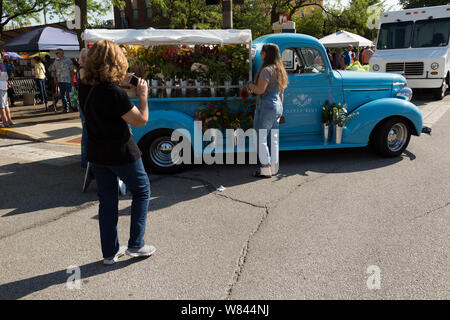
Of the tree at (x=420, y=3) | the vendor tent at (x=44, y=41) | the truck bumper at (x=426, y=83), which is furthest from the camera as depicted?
the tree at (x=420, y=3)

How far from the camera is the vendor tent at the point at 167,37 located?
18.2 ft

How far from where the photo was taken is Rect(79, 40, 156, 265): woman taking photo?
9.44 ft

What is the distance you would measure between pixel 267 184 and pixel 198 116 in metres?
1.53

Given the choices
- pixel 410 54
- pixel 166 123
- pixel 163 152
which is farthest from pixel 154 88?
pixel 410 54

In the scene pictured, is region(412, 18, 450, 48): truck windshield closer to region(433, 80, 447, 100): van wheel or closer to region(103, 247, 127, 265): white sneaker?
region(433, 80, 447, 100): van wheel

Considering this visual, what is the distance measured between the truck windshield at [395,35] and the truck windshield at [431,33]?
22cm

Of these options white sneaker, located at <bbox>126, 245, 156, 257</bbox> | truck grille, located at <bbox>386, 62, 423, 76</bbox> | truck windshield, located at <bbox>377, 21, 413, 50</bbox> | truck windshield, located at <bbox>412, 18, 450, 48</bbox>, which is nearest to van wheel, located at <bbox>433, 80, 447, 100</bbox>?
truck grille, located at <bbox>386, 62, 423, 76</bbox>

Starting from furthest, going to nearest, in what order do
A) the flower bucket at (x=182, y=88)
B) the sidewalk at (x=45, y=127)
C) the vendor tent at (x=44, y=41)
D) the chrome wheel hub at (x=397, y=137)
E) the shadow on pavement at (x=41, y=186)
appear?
the vendor tent at (x=44, y=41), the sidewalk at (x=45, y=127), the chrome wheel hub at (x=397, y=137), the flower bucket at (x=182, y=88), the shadow on pavement at (x=41, y=186)

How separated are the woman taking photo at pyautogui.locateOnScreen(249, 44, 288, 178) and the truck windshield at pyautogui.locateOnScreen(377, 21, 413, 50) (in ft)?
32.0

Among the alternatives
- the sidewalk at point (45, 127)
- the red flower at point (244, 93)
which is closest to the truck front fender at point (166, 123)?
the red flower at point (244, 93)

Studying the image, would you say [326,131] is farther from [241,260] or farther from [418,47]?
[418,47]

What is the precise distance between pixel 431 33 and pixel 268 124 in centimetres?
1033

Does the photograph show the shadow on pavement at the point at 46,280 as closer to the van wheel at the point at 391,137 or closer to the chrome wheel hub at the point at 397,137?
the van wheel at the point at 391,137
